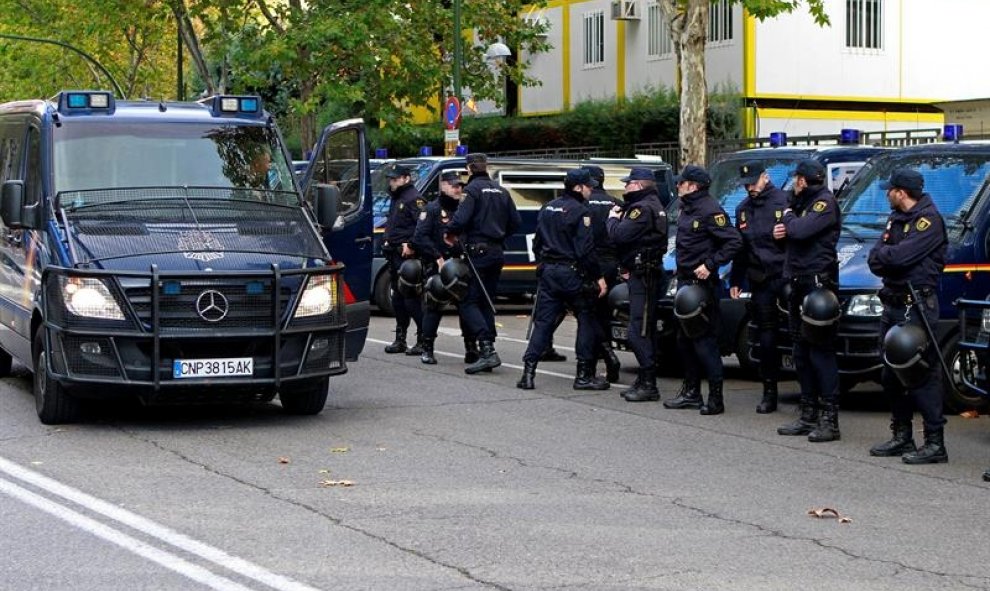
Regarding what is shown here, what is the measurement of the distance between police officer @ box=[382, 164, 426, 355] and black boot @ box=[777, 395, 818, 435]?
5.43m

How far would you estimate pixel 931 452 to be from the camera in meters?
10.0

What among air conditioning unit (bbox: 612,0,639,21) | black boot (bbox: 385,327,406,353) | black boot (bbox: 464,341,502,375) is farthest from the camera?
air conditioning unit (bbox: 612,0,639,21)

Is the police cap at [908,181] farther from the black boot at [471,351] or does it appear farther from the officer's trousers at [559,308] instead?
the black boot at [471,351]

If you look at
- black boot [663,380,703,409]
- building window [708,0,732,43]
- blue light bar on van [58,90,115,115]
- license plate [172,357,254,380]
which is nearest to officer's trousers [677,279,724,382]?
black boot [663,380,703,409]

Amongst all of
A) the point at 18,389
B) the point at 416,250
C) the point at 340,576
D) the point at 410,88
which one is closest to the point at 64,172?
the point at 18,389

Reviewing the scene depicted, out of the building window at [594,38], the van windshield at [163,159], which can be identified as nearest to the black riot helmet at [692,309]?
the van windshield at [163,159]

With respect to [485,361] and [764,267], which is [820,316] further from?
[485,361]

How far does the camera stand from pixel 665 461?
33.1 feet

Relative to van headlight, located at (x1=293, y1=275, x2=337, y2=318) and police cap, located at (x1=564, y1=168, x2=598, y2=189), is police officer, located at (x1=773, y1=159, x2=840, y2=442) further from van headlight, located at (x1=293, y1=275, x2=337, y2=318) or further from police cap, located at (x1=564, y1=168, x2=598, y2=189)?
van headlight, located at (x1=293, y1=275, x2=337, y2=318)

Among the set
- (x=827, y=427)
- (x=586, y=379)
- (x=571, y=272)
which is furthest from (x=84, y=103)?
(x=827, y=427)

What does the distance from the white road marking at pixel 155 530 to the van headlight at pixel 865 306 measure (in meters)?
5.78

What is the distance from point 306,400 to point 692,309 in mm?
2858

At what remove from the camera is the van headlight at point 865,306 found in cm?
1180

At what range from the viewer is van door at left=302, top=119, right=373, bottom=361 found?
44.1 feet
